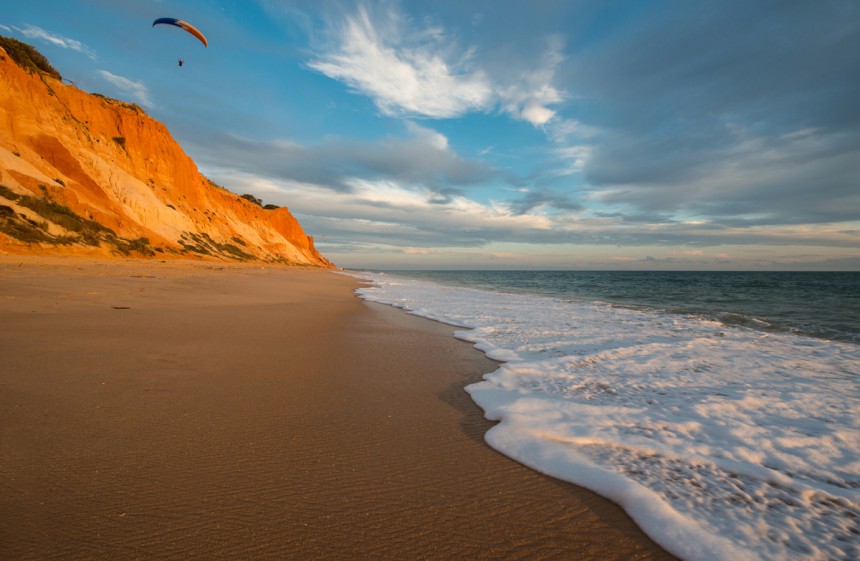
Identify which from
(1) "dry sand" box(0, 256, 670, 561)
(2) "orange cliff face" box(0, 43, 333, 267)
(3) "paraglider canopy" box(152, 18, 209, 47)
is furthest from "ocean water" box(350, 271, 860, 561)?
(3) "paraglider canopy" box(152, 18, 209, 47)

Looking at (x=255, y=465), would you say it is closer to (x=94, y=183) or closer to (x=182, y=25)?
(x=182, y=25)

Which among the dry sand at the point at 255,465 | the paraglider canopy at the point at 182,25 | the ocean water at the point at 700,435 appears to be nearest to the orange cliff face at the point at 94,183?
the paraglider canopy at the point at 182,25

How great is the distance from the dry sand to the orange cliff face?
13112 mm

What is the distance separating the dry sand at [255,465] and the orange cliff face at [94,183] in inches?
516

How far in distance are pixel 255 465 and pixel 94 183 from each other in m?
24.7

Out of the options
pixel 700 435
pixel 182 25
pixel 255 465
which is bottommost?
pixel 700 435

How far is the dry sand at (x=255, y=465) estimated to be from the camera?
147 centimetres

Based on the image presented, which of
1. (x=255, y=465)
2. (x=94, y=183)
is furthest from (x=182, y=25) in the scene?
(x=255, y=465)

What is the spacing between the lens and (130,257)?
1616cm

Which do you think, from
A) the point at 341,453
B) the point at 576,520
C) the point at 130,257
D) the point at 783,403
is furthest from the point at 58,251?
the point at 783,403

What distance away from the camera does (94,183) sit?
63.0 feet

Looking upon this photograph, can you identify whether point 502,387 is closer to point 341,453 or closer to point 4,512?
point 341,453

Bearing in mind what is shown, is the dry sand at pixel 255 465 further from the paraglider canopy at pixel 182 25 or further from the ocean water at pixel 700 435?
the paraglider canopy at pixel 182 25

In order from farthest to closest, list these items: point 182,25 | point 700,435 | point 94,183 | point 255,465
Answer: point 94,183, point 182,25, point 700,435, point 255,465
